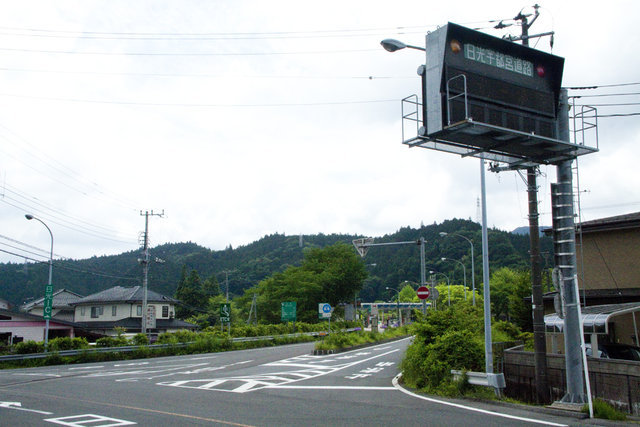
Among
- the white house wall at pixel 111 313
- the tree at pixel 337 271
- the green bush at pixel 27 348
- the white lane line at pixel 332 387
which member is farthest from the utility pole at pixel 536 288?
the tree at pixel 337 271

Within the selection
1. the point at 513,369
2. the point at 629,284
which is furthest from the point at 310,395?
the point at 629,284

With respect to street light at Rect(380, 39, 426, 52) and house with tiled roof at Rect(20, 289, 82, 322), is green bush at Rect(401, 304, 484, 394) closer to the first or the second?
street light at Rect(380, 39, 426, 52)

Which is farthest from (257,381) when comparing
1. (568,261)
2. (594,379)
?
(568,261)

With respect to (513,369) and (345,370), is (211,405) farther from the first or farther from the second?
(345,370)

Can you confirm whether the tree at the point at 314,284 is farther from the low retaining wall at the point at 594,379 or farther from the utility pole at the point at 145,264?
the low retaining wall at the point at 594,379

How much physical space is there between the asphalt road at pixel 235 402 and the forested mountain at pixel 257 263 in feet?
225

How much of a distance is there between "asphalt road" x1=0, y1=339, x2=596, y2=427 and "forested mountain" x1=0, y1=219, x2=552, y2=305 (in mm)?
68687

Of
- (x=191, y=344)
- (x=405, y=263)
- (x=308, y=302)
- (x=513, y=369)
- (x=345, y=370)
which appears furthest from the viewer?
(x=405, y=263)

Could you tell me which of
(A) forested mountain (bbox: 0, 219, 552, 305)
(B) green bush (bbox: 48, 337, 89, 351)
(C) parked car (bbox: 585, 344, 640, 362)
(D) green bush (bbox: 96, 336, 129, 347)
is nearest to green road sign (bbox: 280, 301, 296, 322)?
(D) green bush (bbox: 96, 336, 129, 347)

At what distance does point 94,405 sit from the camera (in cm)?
1191

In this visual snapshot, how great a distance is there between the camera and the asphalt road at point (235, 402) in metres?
9.80

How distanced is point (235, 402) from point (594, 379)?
27.2ft

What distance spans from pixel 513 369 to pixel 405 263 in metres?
130

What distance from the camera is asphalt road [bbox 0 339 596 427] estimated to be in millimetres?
9805
